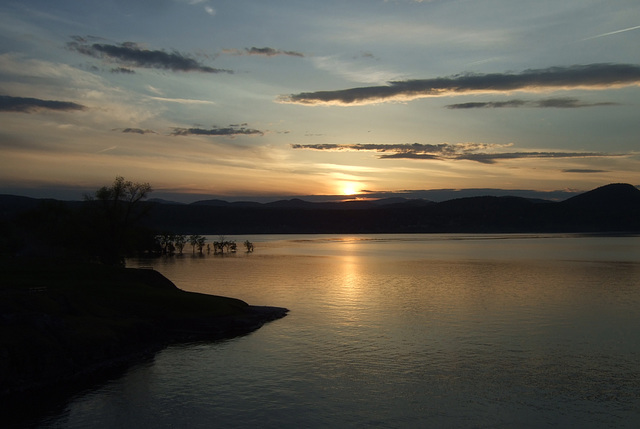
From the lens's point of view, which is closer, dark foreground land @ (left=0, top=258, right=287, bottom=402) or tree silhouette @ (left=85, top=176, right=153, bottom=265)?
dark foreground land @ (left=0, top=258, right=287, bottom=402)

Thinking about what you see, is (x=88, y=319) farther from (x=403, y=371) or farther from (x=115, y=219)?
(x=115, y=219)

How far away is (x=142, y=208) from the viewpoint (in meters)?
98.4

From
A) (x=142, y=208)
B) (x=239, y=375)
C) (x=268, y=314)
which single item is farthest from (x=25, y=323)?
(x=142, y=208)

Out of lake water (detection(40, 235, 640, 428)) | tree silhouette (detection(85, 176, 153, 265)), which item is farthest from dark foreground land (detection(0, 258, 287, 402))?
tree silhouette (detection(85, 176, 153, 265))

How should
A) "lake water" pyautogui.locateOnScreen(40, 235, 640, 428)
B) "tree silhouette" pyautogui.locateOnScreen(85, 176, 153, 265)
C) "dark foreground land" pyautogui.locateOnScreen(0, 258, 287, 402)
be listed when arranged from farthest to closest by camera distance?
"tree silhouette" pyautogui.locateOnScreen(85, 176, 153, 265)
"dark foreground land" pyautogui.locateOnScreen(0, 258, 287, 402)
"lake water" pyautogui.locateOnScreen(40, 235, 640, 428)

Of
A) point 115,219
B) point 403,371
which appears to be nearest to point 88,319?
point 403,371

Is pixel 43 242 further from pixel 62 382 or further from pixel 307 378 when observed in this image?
pixel 307 378

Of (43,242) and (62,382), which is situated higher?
(43,242)

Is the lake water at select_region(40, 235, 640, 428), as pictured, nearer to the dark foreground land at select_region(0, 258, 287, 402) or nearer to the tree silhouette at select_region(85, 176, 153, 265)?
the dark foreground land at select_region(0, 258, 287, 402)

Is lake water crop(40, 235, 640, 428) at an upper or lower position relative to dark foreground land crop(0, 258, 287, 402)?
lower

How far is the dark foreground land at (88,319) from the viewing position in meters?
35.1

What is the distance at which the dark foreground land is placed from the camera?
35062 millimetres

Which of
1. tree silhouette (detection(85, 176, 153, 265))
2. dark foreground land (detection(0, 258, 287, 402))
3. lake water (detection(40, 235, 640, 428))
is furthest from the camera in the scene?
tree silhouette (detection(85, 176, 153, 265))

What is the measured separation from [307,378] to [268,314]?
22.9 meters
